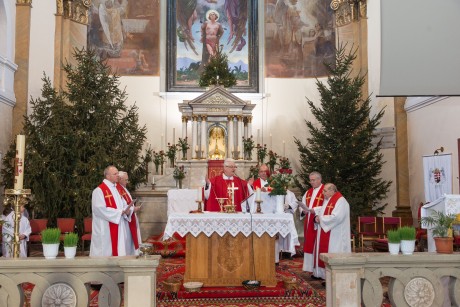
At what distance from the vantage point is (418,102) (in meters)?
12.7

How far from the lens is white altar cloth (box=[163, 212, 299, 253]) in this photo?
6.94 m

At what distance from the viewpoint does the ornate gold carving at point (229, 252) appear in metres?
7.16

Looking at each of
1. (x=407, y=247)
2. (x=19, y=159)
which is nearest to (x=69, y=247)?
(x=19, y=159)

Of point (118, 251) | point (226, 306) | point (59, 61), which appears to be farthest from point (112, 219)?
point (59, 61)

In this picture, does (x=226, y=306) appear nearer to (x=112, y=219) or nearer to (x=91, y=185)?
(x=112, y=219)

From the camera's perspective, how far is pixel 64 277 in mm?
Answer: 4270

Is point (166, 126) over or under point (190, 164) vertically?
over

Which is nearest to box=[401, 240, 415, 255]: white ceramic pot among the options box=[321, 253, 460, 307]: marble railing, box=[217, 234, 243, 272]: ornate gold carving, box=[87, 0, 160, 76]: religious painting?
box=[321, 253, 460, 307]: marble railing

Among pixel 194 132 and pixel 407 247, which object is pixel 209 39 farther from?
pixel 407 247

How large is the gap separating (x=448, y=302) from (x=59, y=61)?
1257 cm

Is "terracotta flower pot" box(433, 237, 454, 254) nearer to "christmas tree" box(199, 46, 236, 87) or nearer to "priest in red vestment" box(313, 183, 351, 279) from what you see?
"priest in red vestment" box(313, 183, 351, 279)

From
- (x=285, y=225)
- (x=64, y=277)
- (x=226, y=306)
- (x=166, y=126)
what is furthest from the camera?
(x=166, y=126)

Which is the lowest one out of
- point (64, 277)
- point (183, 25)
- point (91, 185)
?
point (64, 277)

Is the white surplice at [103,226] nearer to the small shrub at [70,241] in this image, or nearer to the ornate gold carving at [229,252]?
the ornate gold carving at [229,252]
